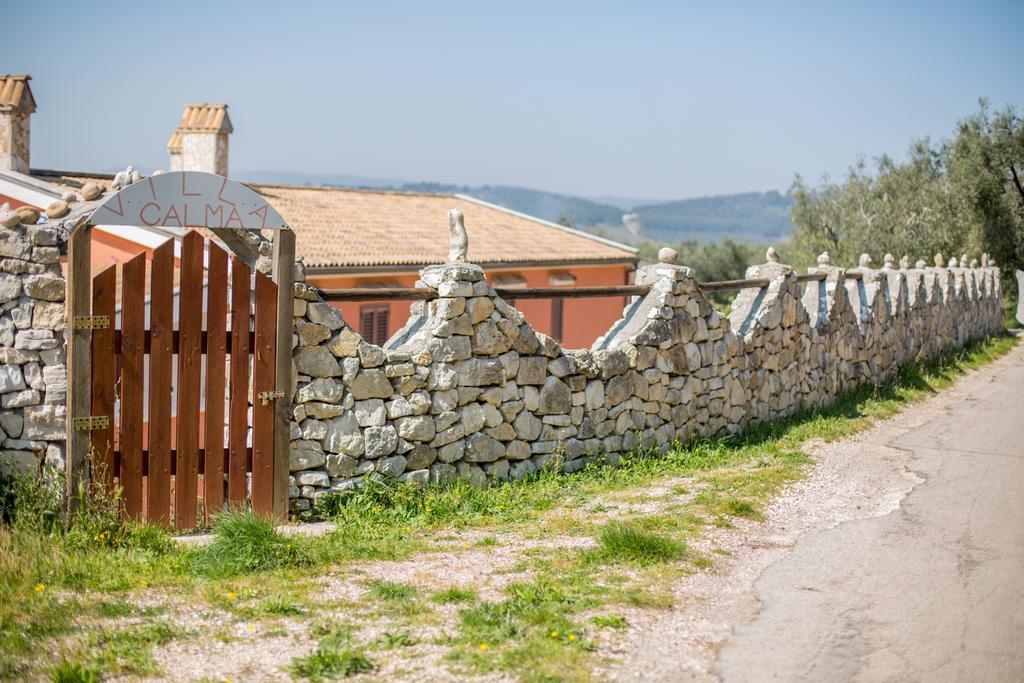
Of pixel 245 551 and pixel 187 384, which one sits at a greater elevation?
pixel 187 384

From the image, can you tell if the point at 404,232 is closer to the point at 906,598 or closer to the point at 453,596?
the point at 453,596

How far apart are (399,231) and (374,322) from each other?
3.29 meters

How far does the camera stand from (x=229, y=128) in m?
19.9

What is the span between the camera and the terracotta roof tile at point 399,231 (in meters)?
18.7

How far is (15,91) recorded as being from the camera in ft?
54.4

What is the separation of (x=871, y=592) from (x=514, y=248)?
693 inches

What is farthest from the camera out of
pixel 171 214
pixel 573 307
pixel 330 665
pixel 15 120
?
pixel 573 307

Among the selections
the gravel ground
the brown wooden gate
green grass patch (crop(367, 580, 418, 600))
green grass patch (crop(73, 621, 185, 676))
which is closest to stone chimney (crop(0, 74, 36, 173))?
the brown wooden gate

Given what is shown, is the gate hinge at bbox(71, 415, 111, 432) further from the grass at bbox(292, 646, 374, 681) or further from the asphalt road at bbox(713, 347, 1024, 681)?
the asphalt road at bbox(713, 347, 1024, 681)

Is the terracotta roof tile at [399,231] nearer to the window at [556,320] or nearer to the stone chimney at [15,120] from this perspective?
the stone chimney at [15,120]

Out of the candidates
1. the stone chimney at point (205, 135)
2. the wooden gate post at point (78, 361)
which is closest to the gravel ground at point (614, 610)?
the wooden gate post at point (78, 361)

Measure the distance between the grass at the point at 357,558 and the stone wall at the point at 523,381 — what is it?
11.5 inches

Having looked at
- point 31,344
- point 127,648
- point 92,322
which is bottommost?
point 127,648

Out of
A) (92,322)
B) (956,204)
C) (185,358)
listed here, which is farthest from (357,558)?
(956,204)
